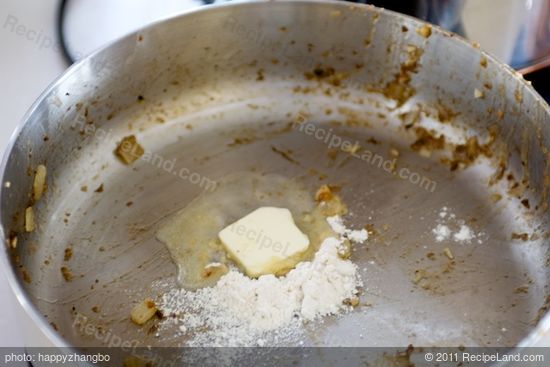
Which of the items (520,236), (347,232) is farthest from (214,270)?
(520,236)

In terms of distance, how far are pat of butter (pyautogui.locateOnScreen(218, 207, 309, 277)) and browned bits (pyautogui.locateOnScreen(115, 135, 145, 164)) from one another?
200mm

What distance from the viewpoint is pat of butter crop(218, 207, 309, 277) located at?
80 centimetres

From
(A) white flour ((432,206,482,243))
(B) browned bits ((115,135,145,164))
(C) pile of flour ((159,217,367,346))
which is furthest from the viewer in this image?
(B) browned bits ((115,135,145,164))

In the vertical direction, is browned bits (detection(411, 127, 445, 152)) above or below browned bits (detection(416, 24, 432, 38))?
below

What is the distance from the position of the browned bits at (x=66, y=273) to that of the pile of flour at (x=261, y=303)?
0.39ft

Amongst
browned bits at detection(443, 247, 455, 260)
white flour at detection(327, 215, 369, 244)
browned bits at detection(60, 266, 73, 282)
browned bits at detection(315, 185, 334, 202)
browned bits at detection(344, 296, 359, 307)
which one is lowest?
browned bits at detection(344, 296, 359, 307)

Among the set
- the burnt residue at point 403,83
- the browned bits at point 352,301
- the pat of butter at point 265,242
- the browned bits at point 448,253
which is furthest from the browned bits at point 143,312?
the burnt residue at point 403,83

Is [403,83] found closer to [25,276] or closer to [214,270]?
[214,270]

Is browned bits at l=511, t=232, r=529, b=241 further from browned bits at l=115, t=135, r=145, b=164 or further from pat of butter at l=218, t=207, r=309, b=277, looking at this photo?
browned bits at l=115, t=135, r=145, b=164

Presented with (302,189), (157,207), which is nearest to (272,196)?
(302,189)

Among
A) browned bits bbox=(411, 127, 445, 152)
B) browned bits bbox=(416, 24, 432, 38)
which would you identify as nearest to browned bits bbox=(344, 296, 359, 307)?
browned bits bbox=(411, 127, 445, 152)

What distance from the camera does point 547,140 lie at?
84 cm

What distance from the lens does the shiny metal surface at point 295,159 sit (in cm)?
78

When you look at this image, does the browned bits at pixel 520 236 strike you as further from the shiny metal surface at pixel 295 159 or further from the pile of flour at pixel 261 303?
the pile of flour at pixel 261 303
